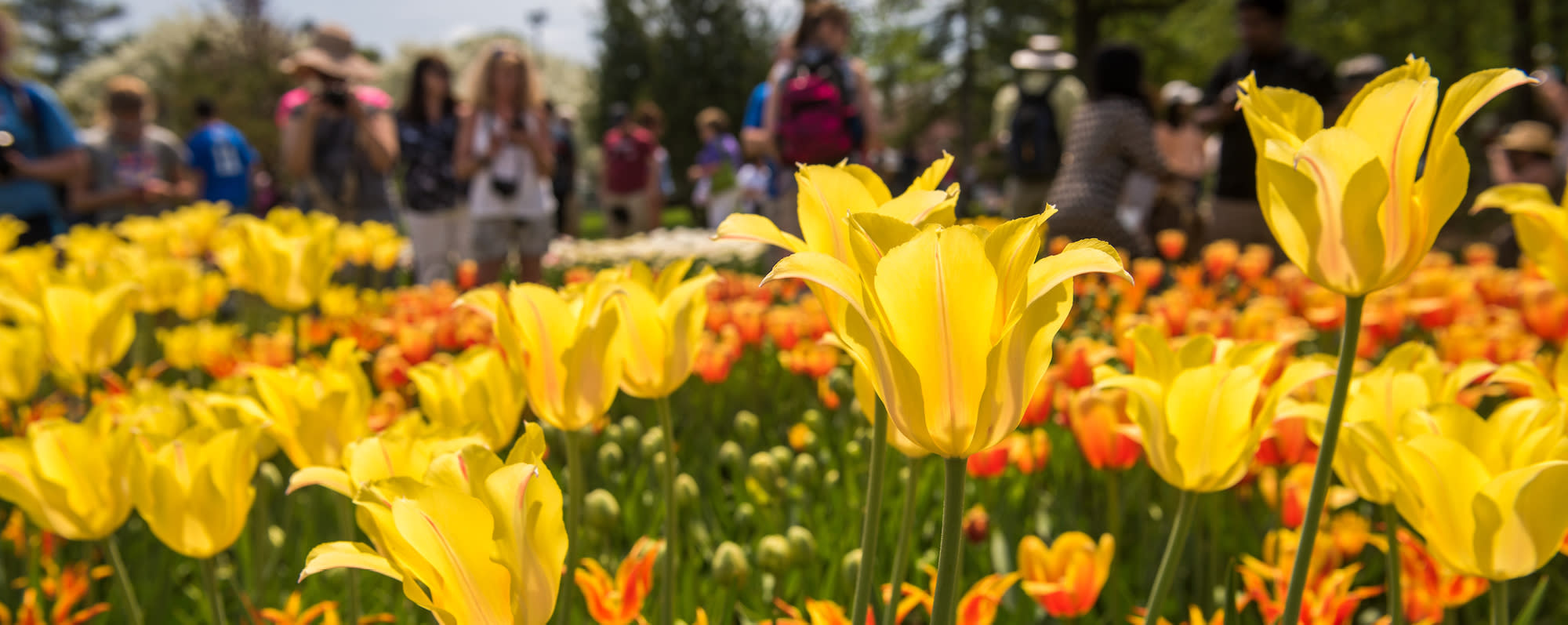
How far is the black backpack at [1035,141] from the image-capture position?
567 centimetres

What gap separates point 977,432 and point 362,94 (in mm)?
5967

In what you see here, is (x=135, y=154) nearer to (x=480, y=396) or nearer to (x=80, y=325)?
(x=80, y=325)

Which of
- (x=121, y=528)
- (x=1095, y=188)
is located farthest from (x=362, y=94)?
(x=121, y=528)

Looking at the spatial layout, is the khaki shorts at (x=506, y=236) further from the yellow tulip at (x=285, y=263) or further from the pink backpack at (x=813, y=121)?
the yellow tulip at (x=285, y=263)

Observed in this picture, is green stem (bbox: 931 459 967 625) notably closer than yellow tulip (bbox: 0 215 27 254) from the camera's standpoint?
Yes

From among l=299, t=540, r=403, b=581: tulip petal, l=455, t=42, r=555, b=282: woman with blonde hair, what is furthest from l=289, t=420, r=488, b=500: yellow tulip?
l=455, t=42, r=555, b=282: woman with blonde hair

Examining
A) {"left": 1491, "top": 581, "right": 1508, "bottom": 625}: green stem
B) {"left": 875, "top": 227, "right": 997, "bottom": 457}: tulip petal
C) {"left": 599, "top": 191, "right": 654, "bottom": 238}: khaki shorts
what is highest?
{"left": 875, "top": 227, "right": 997, "bottom": 457}: tulip petal

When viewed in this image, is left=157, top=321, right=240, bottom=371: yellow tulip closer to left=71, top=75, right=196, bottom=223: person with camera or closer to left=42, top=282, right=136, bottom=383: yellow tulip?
left=42, top=282, right=136, bottom=383: yellow tulip

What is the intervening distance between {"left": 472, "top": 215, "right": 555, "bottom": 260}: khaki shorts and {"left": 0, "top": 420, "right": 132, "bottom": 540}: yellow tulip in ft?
14.4

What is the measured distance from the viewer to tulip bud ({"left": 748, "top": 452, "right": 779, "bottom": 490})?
5.50 feet

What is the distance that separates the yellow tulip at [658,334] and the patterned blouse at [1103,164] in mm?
3824

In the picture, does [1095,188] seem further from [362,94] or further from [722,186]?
[722,186]

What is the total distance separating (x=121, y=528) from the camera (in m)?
1.69

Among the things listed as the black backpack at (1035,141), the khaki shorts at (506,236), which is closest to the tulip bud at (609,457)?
the khaki shorts at (506,236)
